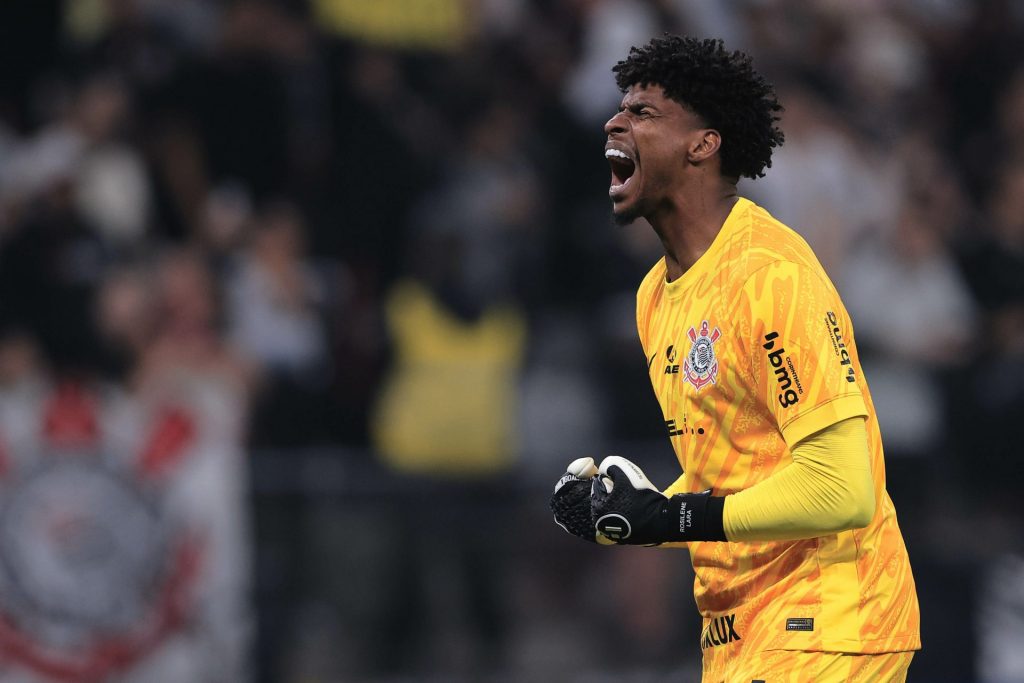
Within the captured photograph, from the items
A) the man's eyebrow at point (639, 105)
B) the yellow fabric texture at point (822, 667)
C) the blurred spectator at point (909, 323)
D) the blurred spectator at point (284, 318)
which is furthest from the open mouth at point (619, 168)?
the blurred spectator at point (909, 323)

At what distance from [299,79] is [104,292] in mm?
2054

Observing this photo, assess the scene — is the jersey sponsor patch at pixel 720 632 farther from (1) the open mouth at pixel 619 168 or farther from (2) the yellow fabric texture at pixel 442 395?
(2) the yellow fabric texture at pixel 442 395

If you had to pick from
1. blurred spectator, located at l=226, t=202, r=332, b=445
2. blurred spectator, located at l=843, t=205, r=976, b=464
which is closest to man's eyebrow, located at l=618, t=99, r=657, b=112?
blurred spectator, located at l=226, t=202, r=332, b=445

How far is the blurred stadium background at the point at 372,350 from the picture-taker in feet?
29.6

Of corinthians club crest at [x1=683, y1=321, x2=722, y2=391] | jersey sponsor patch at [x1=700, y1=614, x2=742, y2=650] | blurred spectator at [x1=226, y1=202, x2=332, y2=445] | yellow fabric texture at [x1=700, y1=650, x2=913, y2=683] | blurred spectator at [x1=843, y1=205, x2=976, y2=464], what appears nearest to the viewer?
yellow fabric texture at [x1=700, y1=650, x2=913, y2=683]

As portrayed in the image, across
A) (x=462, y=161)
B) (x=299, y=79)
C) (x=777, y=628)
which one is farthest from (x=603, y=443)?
(x=777, y=628)

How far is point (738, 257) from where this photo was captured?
4133 mm

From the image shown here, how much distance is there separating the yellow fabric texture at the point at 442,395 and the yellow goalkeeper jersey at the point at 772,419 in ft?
17.8

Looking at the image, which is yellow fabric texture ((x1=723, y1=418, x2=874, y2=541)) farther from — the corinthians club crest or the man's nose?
the man's nose

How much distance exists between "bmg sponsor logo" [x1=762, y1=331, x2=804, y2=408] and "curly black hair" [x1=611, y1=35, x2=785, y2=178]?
1.99 ft

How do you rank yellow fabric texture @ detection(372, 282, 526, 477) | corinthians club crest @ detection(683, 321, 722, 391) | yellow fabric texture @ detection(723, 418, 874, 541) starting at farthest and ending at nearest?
1. yellow fabric texture @ detection(372, 282, 526, 477)
2. corinthians club crest @ detection(683, 321, 722, 391)
3. yellow fabric texture @ detection(723, 418, 874, 541)

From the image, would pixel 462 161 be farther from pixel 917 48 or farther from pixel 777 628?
pixel 777 628

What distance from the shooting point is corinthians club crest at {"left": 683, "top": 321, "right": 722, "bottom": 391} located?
13.6 feet

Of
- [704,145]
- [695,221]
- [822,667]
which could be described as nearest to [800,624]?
[822,667]
